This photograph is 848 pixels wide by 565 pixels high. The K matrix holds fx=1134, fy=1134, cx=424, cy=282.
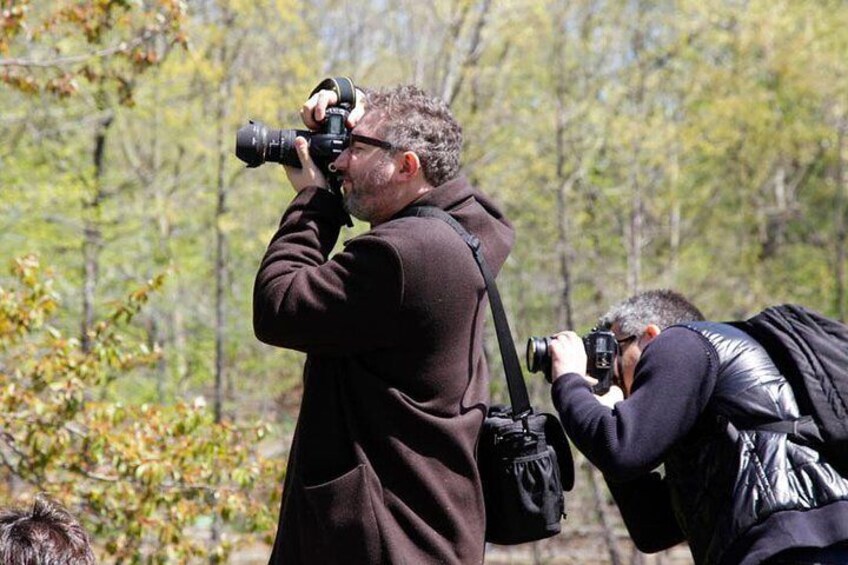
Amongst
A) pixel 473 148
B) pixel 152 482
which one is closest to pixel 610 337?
pixel 152 482

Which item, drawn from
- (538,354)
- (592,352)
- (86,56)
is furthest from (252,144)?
(86,56)

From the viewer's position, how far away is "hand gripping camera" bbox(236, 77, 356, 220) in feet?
8.94

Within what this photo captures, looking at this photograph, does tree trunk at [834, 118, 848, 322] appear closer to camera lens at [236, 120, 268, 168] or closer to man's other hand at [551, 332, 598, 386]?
man's other hand at [551, 332, 598, 386]

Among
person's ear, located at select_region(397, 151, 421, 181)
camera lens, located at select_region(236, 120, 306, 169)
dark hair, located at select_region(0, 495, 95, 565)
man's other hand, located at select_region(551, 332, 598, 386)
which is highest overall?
camera lens, located at select_region(236, 120, 306, 169)

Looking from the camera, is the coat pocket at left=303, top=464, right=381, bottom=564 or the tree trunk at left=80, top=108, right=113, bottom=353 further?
the tree trunk at left=80, top=108, right=113, bottom=353

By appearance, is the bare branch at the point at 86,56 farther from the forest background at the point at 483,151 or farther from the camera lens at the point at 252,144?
the forest background at the point at 483,151

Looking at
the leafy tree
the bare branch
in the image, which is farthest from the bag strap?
the bare branch

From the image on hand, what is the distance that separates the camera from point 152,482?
516cm

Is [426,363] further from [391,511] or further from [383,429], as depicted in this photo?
[391,511]

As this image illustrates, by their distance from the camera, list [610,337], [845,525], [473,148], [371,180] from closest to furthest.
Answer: [845,525] < [371,180] < [610,337] < [473,148]

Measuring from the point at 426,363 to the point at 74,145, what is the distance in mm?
14984

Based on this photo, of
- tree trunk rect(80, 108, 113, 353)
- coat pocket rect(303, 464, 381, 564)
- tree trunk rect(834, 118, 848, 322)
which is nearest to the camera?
coat pocket rect(303, 464, 381, 564)

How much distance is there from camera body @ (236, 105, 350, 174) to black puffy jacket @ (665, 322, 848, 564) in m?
0.97

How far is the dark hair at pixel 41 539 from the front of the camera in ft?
6.59
